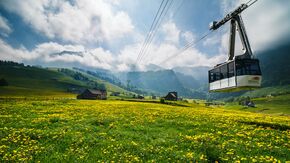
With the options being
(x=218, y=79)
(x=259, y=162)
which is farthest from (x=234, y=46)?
(x=259, y=162)

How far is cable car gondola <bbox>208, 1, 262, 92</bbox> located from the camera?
2523 centimetres

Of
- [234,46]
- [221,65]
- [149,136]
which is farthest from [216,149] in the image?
[234,46]

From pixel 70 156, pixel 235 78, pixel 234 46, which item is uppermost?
pixel 234 46

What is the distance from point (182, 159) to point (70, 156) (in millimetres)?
5214

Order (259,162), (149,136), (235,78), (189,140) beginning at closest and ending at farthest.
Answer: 1. (259,162)
2. (189,140)
3. (149,136)
4. (235,78)

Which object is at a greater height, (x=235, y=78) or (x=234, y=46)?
(x=234, y=46)

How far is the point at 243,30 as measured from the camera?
2728 centimetres

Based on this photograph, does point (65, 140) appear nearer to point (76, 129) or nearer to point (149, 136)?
point (76, 129)

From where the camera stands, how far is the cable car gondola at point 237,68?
993 inches

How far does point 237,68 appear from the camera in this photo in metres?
25.4

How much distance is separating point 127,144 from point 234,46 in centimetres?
2625

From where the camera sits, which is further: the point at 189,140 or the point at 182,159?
the point at 189,140

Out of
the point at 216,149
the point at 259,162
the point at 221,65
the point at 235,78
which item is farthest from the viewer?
the point at 221,65

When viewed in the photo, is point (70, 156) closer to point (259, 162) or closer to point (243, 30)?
point (259, 162)
